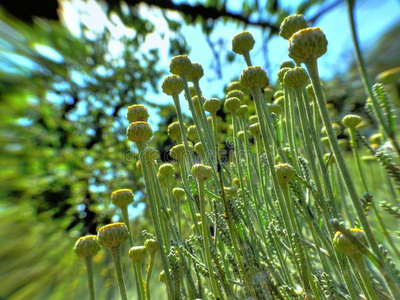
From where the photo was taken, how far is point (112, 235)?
14.0 inches

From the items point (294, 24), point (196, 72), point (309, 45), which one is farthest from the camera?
point (196, 72)

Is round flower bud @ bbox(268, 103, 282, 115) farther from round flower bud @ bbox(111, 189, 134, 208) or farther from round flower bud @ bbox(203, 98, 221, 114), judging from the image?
round flower bud @ bbox(111, 189, 134, 208)

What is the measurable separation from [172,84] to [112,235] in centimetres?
22

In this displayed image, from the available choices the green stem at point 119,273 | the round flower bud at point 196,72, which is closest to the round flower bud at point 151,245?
the green stem at point 119,273

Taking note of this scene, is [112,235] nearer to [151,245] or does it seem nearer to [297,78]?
[151,245]

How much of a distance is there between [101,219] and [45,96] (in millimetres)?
948

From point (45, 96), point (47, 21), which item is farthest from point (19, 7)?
point (45, 96)

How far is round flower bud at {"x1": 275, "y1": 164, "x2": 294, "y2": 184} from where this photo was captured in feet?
1.08

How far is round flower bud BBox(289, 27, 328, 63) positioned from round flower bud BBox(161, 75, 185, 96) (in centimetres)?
21

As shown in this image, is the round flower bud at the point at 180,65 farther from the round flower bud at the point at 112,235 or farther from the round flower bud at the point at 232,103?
the round flower bud at the point at 112,235

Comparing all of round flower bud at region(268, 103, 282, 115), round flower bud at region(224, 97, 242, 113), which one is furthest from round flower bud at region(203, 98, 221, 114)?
round flower bud at region(268, 103, 282, 115)

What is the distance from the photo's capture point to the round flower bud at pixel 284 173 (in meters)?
0.33

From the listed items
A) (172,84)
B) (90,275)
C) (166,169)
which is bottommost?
(90,275)

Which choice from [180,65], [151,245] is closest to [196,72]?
[180,65]
